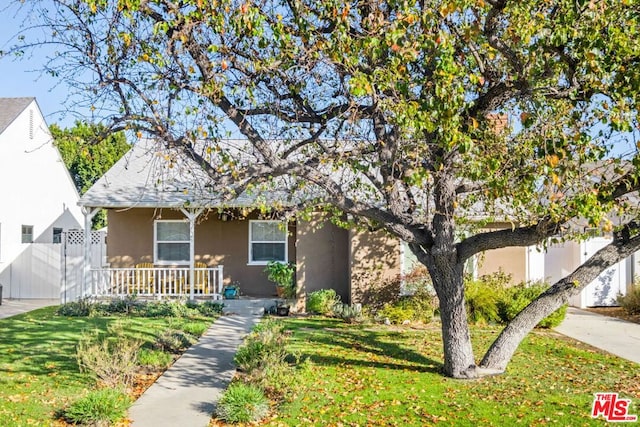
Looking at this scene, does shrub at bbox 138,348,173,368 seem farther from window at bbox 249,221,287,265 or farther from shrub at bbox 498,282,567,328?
shrub at bbox 498,282,567,328

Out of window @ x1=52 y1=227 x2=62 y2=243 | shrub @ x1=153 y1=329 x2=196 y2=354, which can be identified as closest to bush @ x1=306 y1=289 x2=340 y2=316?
shrub @ x1=153 y1=329 x2=196 y2=354

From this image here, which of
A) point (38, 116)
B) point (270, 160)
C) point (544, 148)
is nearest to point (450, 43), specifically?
point (544, 148)

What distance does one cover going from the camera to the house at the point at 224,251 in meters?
13.8

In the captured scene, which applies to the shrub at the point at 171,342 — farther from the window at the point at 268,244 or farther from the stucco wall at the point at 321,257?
the window at the point at 268,244

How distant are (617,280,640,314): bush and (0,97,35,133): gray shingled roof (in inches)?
774

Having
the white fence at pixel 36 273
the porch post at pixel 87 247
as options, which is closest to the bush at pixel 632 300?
the porch post at pixel 87 247

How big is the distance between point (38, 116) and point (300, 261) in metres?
13.0

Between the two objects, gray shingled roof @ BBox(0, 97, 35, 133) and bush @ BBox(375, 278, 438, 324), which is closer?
bush @ BBox(375, 278, 438, 324)

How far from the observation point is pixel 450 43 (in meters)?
5.41

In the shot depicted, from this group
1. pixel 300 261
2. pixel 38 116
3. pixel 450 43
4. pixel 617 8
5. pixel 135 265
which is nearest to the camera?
pixel 450 43

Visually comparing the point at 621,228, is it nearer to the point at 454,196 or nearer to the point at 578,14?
the point at 454,196

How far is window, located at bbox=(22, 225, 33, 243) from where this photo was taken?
18.9 meters

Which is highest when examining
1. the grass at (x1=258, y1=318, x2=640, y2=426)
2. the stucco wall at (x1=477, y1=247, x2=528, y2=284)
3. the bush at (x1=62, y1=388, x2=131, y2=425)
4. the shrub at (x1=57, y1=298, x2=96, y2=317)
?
the stucco wall at (x1=477, y1=247, x2=528, y2=284)

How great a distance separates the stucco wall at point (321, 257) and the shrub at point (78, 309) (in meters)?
5.21
